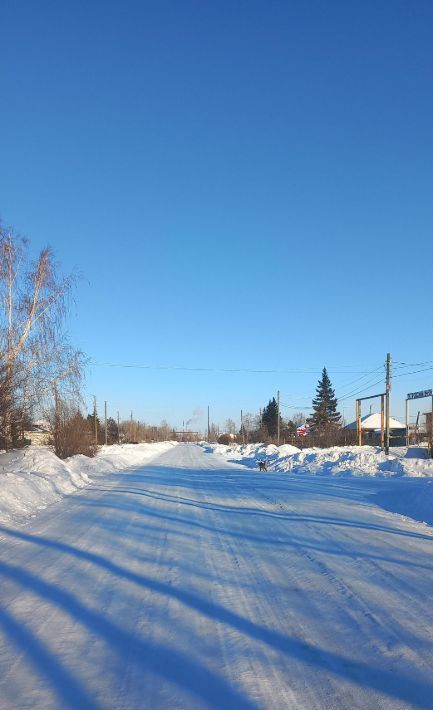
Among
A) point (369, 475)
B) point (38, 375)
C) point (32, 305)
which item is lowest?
point (369, 475)

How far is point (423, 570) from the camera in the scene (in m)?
A: 7.20

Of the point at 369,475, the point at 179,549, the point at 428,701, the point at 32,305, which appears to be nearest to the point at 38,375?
the point at 32,305

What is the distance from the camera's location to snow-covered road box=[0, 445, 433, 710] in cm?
393

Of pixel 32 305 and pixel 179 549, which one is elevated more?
pixel 32 305

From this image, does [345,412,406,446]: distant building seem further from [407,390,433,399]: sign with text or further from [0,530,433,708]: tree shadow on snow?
[0,530,433,708]: tree shadow on snow

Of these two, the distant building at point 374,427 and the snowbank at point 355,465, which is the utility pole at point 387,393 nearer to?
the snowbank at point 355,465

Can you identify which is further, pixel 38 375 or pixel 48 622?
pixel 38 375

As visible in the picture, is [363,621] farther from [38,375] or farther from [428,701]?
[38,375]

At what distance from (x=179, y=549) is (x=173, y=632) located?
3658 millimetres

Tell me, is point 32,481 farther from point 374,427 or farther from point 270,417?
point 270,417

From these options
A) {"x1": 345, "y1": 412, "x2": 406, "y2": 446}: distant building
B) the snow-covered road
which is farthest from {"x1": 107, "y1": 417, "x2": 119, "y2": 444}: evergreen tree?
the snow-covered road

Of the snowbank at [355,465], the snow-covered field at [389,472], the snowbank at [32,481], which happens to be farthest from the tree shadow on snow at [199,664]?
the snowbank at [355,465]

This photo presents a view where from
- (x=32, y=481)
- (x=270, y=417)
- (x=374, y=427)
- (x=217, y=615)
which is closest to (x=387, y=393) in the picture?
(x=32, y=481)

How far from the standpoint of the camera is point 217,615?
18.0 feet
